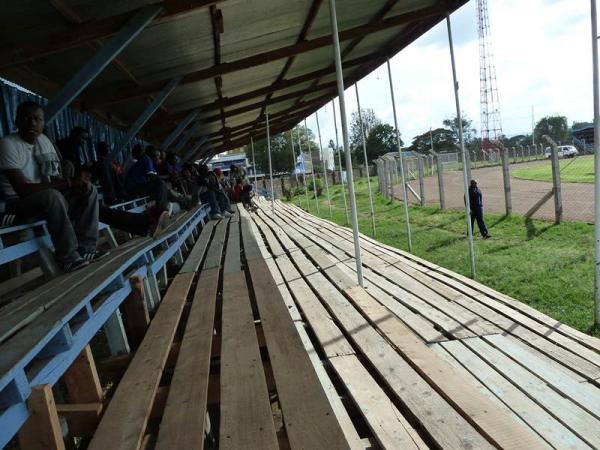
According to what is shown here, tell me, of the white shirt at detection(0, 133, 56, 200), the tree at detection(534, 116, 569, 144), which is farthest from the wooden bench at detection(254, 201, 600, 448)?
the tree at detection(534, 116, 569, 144)

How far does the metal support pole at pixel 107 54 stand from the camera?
15.4 ft

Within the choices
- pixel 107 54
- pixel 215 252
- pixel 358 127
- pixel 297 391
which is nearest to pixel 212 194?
pixel 215 252

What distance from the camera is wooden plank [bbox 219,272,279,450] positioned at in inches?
74.4

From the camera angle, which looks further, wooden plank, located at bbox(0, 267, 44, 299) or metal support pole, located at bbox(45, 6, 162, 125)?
metal support pole, located at bbox(45, 6, 162, 125)

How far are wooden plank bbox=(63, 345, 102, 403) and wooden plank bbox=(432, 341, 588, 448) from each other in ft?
6.06

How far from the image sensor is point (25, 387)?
1750mm

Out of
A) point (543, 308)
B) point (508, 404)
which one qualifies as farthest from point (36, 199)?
point (543, 308)

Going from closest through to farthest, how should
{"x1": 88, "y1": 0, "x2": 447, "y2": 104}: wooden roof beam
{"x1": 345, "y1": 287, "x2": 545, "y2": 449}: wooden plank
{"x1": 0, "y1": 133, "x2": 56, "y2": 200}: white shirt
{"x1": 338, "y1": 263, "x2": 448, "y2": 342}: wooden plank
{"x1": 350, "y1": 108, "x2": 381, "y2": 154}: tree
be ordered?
1. {"x1": 345, "y1": 287, "x2": 545, "y2": 449}: wooden plank
2. {"x1": 338, "y1": 263, "x2": 448, "y2": 342}: wooden plank
3. {"x1": 0, "y1": 133, "x2": 56, "y2": 200}: white shirt
4. {"x1": 88, "y1": 0, "x2": 447, "y2": 104}: wooden roof beam
5. {"x1": 350, "y1": 108, "x2": 381, "y2": 154}: tree

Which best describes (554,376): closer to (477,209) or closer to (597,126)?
(597,126)

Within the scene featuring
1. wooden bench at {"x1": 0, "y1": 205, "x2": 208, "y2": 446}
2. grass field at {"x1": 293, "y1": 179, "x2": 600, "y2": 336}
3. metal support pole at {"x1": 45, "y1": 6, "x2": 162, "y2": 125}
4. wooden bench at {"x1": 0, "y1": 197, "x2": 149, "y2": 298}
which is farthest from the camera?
grass field at {"x1": 293, "y1": 179, "x2": 600, "y2": 336}

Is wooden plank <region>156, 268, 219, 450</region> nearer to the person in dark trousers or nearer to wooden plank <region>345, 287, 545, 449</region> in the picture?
wooden plank <region>345, 287, 545, 449</region>

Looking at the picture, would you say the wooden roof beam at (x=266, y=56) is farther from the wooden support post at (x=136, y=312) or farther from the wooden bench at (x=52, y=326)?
the wooden support post at (x=136, y=312)

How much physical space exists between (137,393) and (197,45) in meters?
5.27

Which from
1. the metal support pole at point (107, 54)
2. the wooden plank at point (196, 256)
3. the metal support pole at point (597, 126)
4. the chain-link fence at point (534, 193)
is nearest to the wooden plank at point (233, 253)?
the wooden plank at point (196, 256)
